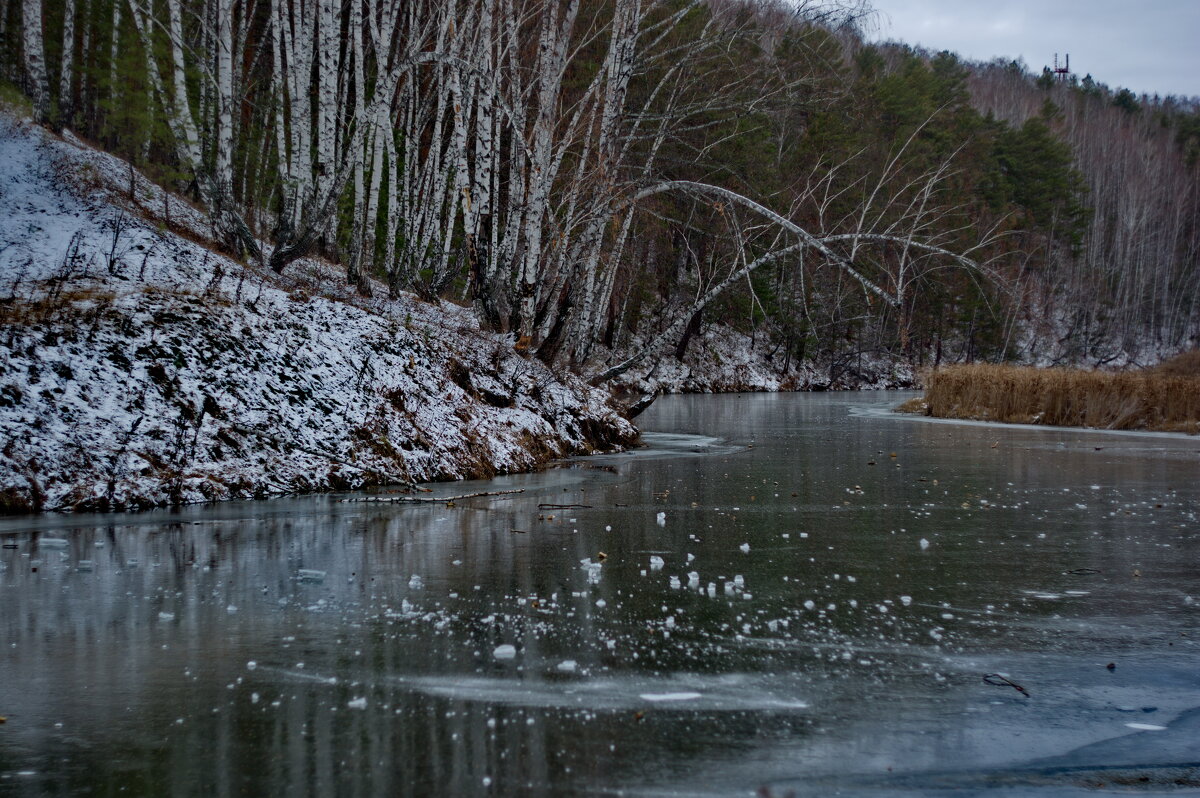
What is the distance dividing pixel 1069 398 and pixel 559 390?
13.9 metres

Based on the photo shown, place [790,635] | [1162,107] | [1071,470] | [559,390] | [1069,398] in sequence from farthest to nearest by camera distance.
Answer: [1162,107]
[1069,398]
[559,390]
[1071,470]
[790,635]

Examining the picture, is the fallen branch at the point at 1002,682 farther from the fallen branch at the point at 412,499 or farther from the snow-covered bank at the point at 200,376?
the snow-covered bank at the point at 200,376

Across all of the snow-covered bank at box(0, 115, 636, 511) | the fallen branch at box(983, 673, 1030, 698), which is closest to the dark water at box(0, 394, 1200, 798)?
the fallen branch at box(983, 673, 1030, 698)

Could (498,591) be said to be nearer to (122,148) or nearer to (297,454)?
(297,454)

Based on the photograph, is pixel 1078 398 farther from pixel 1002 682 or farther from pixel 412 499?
pixel 1002 682

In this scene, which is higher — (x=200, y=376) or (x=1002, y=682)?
(x=200, y=376)

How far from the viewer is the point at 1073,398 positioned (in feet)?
69.6

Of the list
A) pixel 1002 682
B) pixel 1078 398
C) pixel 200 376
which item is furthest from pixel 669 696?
pixel 1078 398

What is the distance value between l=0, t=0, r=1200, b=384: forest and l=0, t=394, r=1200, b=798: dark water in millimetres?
4760

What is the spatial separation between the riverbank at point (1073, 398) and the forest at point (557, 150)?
9.01 feet

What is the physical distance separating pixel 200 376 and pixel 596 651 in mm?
6268

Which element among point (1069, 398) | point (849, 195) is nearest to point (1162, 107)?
point (849, 195)

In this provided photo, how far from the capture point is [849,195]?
37.2 m

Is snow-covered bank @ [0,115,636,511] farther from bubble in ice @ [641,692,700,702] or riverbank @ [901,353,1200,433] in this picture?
riverbank @ [901,353,1200,433]
